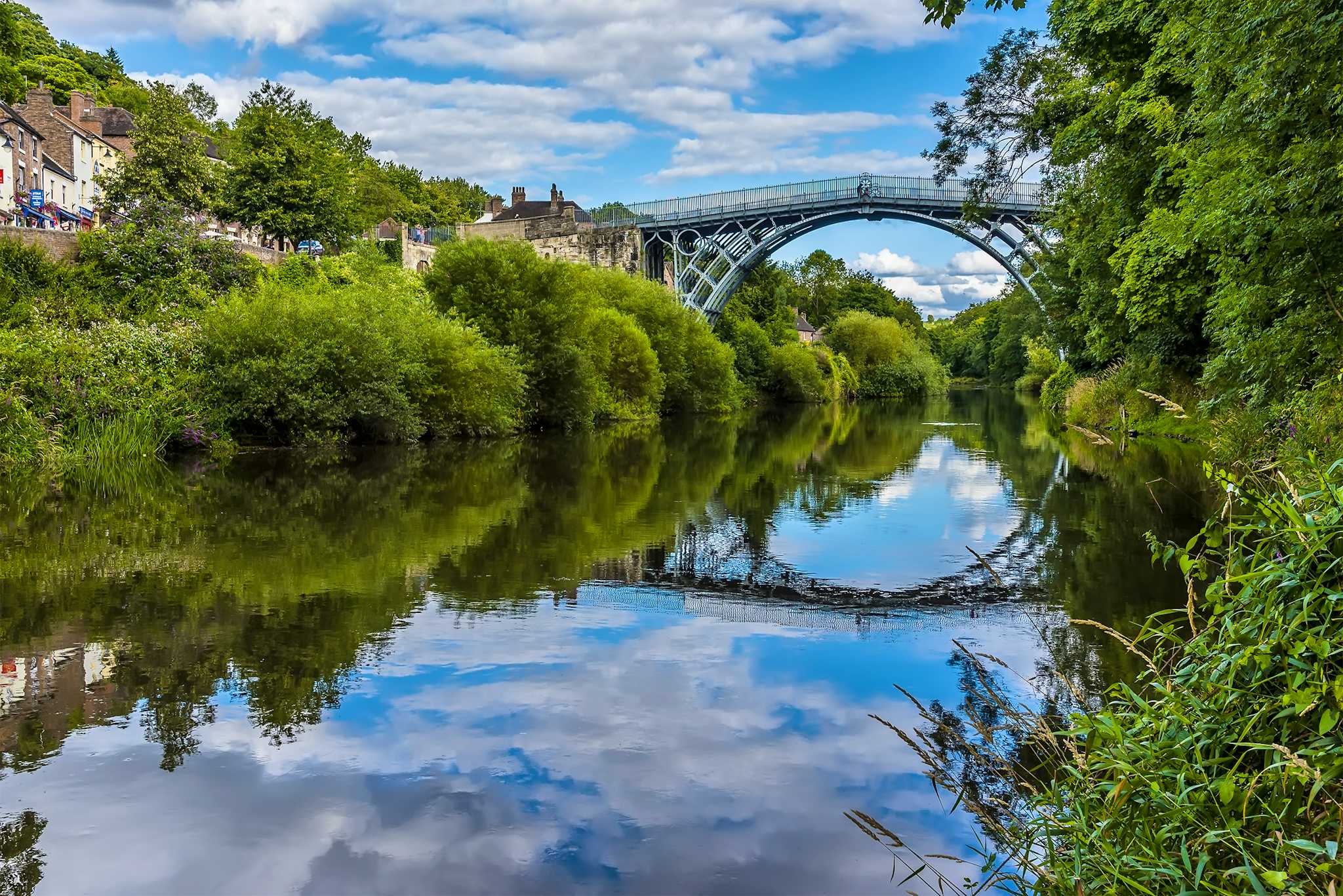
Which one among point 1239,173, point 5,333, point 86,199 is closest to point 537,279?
point 5,333

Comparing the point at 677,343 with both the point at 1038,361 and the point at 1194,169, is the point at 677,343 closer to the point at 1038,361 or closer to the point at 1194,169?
the point at 1194,169

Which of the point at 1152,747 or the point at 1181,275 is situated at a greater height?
the point at 1181,275

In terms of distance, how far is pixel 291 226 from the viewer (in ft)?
163

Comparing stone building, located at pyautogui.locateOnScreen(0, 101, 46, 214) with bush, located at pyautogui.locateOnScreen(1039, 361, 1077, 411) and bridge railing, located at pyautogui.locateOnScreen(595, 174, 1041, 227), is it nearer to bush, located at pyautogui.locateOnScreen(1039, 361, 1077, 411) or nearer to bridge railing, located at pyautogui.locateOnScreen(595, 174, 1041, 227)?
bridge railing, located at pyautogui.locateOnScreen(595, 174, 1041, 227)

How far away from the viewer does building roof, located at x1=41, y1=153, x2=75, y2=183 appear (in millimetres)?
54781

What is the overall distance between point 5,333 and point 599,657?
17.5m

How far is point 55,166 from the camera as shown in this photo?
56.3 m

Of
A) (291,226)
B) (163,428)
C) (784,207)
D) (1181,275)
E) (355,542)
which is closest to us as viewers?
(355,542)

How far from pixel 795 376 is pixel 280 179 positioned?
32351mm

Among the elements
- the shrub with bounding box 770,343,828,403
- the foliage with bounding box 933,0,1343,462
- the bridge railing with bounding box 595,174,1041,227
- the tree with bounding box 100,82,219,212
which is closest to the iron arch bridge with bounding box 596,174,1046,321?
the bridge railing with bounding box 595,174,1041,227

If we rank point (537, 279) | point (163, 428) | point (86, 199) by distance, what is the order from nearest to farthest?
point (163, 428)
point (537, 279)
point (86, 199)

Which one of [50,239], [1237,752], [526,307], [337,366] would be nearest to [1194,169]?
[1237,752]

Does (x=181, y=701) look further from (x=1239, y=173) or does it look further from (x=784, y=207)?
(x=784, y=207)

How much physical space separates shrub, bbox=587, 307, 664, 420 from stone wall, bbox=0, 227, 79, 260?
54.9 ft
